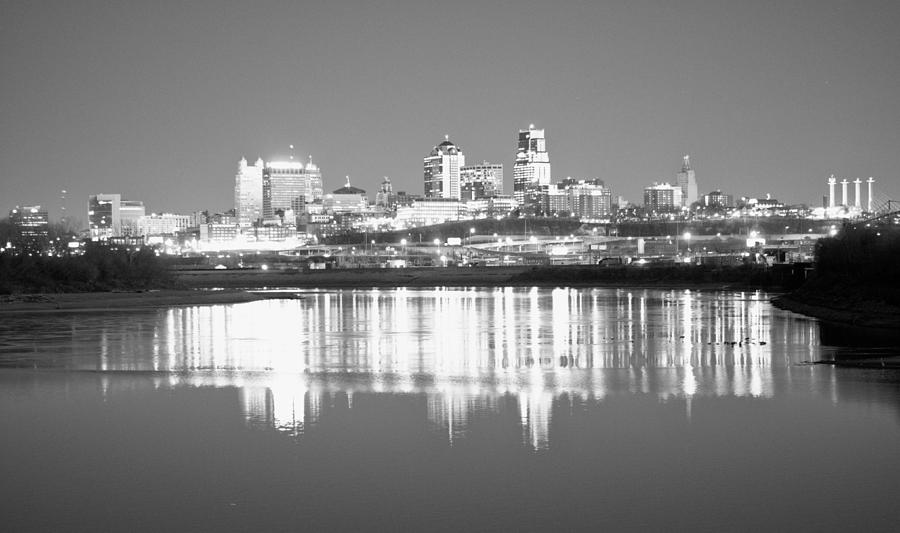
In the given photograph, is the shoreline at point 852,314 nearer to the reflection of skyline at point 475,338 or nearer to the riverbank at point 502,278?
the reflection of skyline at point 475,338

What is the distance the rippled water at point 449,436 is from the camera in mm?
12438

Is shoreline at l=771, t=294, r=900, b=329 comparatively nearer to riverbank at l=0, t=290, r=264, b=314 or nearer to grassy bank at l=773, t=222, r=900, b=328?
grassy bank at l=773, t=222, r=900, b=328

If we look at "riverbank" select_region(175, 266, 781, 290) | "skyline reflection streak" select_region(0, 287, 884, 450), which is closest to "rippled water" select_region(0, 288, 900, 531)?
"skyline reflection streak" select_region(0, 287, 884, 450)

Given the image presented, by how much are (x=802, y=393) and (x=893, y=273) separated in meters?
25.3

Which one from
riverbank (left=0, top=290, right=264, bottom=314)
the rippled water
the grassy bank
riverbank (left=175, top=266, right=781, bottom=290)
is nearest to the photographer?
the rippled water

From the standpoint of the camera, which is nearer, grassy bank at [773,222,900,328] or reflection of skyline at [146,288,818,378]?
reflection of skyline at [146,288,818,378]

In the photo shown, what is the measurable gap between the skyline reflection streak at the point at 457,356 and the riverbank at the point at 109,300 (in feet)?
24.0

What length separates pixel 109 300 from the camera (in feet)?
195

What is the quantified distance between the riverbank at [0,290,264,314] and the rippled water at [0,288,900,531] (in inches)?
883

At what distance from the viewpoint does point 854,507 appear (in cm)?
1245

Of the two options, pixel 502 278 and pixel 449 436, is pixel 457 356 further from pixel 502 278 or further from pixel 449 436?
pixel 502 278

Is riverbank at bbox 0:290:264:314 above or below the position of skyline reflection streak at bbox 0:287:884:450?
above

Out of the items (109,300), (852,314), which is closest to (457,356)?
(852,314)

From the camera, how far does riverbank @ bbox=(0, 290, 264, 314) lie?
53.2 m
